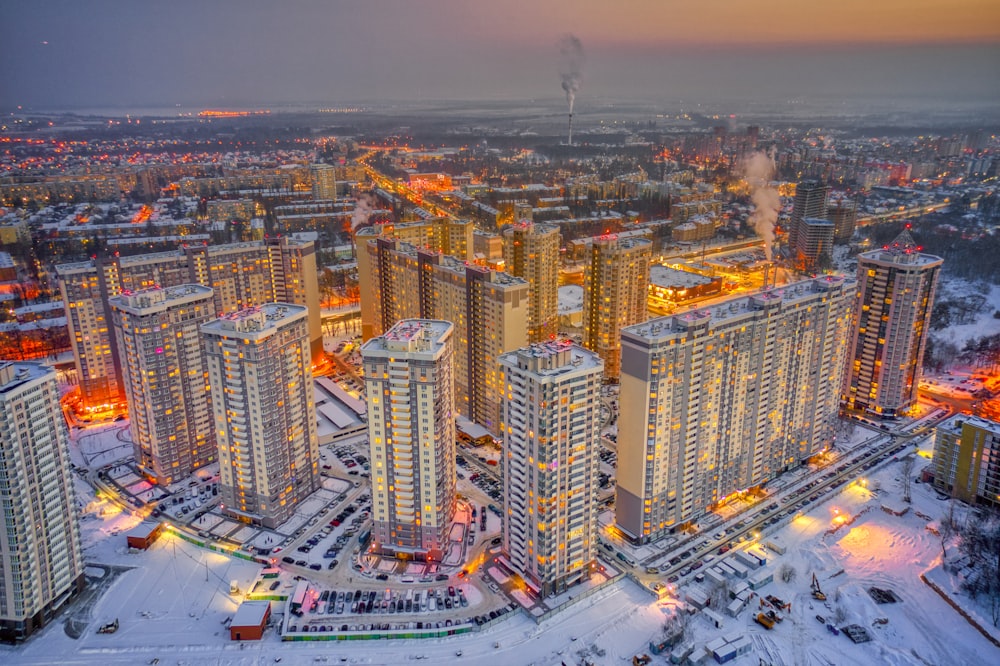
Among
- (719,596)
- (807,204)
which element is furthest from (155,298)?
(807,204)

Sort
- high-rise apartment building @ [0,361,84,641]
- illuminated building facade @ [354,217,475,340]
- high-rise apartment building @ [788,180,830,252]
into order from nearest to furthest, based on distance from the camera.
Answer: high-rise apartment building @ [0,361,84,641] → illuminated building facade @ [354,217,475,340] → high-rise apartment building @ [788,180,830,252]

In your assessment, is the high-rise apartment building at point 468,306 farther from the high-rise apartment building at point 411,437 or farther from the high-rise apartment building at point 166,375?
the high-rise apartment building at point 166,375

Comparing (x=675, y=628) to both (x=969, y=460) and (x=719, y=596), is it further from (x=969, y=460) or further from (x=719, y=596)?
(x=969, y=460)

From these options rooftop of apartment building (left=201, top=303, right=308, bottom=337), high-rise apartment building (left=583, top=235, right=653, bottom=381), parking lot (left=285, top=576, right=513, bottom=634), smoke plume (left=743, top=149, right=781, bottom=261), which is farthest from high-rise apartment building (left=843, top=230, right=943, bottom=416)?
rooftop of apartment building (left=201, top=303, right=308, bottom=337)

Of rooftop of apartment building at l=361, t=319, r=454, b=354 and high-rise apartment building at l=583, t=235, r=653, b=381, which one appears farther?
high-rise apartment building at l=583, t=235, r=653, b=381

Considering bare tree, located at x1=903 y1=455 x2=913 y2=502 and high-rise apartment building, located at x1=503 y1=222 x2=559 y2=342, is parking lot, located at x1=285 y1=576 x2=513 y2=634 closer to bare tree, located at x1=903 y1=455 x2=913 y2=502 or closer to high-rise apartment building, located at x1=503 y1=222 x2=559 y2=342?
bare tree, located at x1=903 y1=455 x2=913 y2=502

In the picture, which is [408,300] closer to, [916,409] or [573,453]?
[573,453]

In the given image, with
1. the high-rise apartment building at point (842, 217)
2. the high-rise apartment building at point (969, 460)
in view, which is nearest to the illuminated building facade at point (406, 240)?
the high-rise apartment building at point (969, 460)

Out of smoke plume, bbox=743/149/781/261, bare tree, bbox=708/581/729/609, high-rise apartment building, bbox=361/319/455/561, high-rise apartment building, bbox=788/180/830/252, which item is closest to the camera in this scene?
bare tree, bbox=708/581/729/609

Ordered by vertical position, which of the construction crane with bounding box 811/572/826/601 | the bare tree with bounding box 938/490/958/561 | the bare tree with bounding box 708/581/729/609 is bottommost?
the construction crane with bounding box 811/572/826/601
